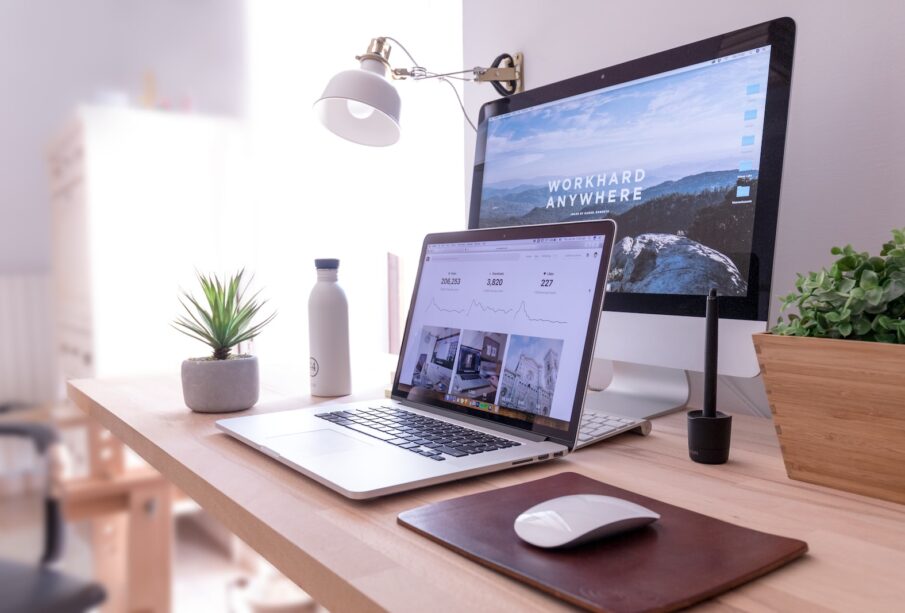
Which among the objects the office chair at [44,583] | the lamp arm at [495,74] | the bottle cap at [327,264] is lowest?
the office chair at [44,583]

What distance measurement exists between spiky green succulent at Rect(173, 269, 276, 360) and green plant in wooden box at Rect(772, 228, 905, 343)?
69cm

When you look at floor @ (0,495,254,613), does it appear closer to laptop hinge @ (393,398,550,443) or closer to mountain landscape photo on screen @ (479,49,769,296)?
laptop hinge @ (393,398,550,443)

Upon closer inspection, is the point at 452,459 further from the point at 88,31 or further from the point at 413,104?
the point at 413,104

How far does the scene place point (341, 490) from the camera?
1.76 ft

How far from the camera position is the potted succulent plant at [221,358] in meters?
0.91

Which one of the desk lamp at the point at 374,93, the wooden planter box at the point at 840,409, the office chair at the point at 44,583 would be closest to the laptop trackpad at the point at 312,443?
the wooden planter box at the point at 840,409

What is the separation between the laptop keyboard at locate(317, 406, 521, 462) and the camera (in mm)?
652

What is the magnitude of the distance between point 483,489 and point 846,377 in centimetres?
31

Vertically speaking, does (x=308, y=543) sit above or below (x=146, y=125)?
below

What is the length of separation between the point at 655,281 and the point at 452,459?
0.39 meters

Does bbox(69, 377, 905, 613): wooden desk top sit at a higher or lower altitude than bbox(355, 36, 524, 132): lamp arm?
lower

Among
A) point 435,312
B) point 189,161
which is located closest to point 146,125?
point 189,161

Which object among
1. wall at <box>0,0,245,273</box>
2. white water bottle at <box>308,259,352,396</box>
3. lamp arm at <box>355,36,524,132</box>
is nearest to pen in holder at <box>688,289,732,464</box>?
white water bottle at <box>308,259,352,396</box>

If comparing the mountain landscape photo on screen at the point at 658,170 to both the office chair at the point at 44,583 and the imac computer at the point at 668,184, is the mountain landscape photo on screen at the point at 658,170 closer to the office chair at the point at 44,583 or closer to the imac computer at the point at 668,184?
the imac computer at the point at 668,184
